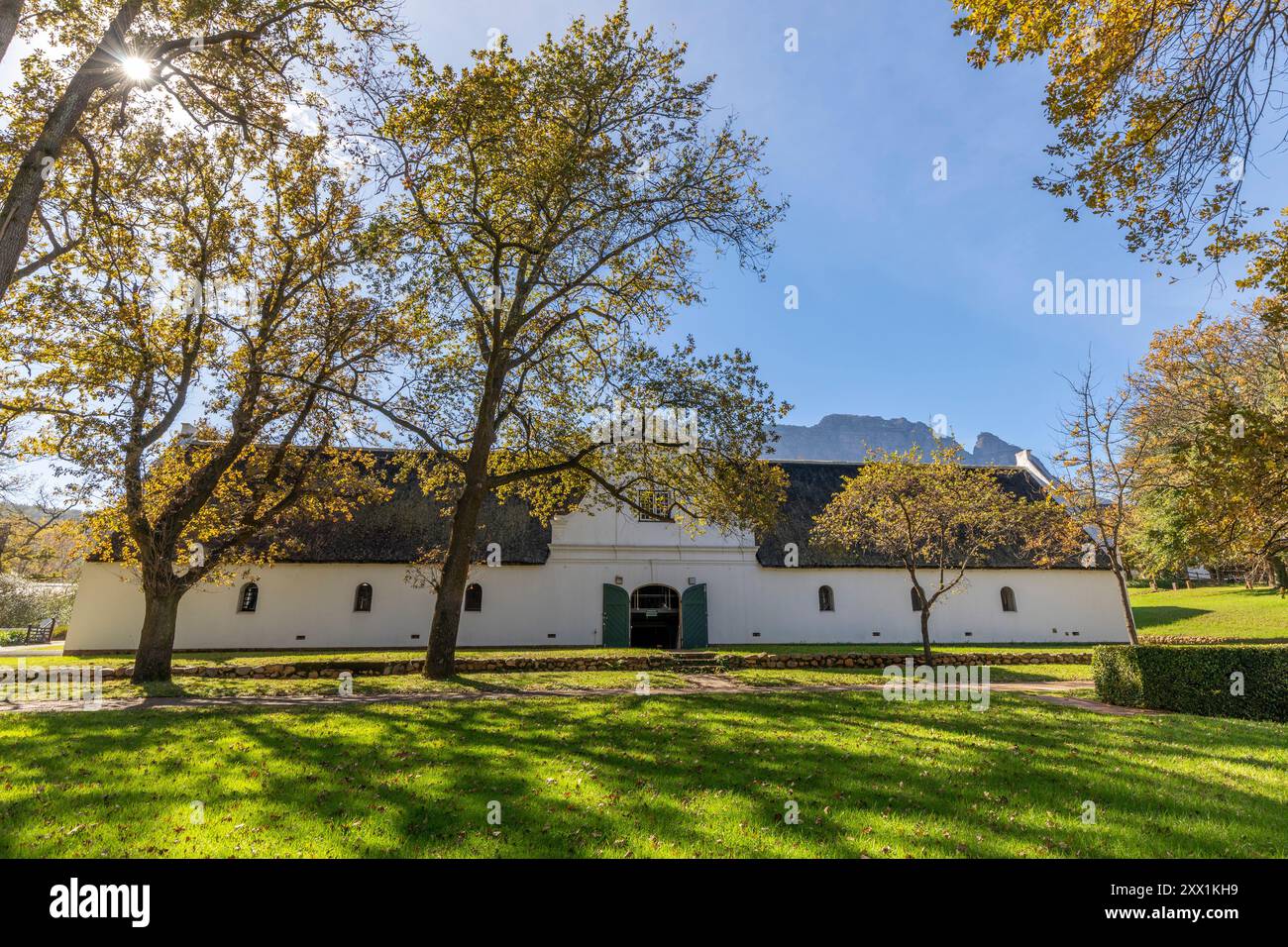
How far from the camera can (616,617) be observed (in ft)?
78.7

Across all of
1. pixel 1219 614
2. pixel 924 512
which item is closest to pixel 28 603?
pixel 924 512

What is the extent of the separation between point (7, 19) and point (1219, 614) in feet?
154

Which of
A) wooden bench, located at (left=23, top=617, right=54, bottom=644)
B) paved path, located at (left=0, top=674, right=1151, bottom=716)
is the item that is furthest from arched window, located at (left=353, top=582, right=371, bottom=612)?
wooden bench, located at (left=23, top=617, right=54, bottom=644)

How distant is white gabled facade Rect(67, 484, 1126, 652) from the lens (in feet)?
74.6

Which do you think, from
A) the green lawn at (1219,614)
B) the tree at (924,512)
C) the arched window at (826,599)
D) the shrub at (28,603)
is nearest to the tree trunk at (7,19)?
the tree at (924,512)

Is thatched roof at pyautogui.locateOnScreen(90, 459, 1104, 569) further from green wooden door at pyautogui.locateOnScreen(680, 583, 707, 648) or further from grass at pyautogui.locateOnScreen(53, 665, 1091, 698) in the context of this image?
grass at pyautogui.locateOnScreen(53, 665, 1091, 698)

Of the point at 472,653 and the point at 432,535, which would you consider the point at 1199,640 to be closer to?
the point at 472,653

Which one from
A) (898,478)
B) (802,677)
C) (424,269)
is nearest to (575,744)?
(802,677)

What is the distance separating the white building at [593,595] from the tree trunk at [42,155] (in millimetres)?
17020

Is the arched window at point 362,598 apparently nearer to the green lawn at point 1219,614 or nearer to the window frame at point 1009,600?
the window frame at point 1009,600

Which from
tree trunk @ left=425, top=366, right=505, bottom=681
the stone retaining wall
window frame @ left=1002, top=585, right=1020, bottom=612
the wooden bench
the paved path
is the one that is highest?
tree trunk @ left=425, top=366, right=505, bottom=681

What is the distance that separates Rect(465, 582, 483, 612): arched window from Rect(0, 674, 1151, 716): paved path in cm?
1097

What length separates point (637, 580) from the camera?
24.9 metres

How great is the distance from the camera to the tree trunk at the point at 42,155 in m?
7.60
